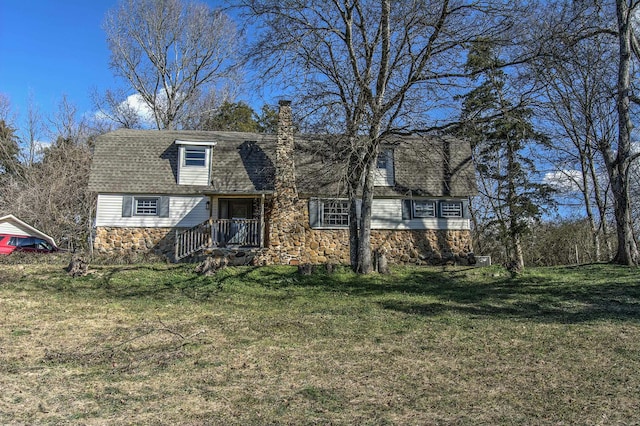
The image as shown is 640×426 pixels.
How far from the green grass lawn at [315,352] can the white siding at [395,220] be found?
725cm

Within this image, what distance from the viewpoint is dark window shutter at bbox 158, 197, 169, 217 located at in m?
18.9

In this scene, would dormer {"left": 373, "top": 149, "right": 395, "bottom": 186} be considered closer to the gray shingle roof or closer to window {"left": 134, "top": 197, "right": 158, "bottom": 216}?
the gray shingle roof

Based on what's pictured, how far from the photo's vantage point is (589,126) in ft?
63.3

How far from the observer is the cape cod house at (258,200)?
17.7m

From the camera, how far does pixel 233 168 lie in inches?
773

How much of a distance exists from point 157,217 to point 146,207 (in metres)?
0.62

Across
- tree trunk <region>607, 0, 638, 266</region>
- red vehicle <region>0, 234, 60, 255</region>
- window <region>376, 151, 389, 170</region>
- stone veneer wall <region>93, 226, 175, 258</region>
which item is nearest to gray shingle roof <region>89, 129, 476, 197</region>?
window <region>376, 151, 389, 170</region>

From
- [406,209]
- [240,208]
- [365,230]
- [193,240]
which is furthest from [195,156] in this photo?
[406,209]

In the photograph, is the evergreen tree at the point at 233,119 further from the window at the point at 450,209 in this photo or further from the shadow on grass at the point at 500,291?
the shadow on grass at the point at 500,291

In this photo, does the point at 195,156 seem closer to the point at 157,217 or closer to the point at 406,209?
the point at 157,217

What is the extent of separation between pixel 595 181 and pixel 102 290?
2123 cm

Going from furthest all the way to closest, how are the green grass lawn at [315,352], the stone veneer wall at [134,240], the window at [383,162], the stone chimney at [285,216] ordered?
the window at [383,162] → the stone veneer wall at [134,240] → the stone chimney at [285,216] → the green grass lawn at [315,352]

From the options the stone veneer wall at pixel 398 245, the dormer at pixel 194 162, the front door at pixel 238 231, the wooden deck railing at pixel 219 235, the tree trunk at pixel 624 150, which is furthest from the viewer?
the dormer at pixel 194 162

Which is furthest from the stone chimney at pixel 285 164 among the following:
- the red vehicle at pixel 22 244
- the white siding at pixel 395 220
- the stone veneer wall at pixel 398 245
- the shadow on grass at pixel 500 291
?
the red vehicle at pixel 22 244
